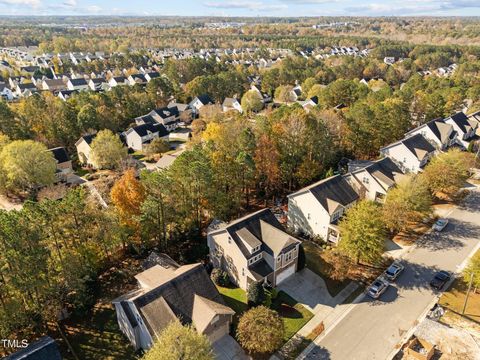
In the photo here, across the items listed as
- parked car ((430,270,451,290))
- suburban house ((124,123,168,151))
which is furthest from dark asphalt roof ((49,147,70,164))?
parked car ((430,270,451,290))

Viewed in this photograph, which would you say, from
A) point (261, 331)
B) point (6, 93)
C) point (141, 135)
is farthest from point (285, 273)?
point (6, 93)

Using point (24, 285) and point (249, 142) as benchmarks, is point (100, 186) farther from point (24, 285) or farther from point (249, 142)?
point (24, 285)

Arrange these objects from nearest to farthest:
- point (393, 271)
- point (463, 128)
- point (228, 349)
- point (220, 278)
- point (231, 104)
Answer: point (228, 349) < point (220, 278) < point (393, 271) < point (463, 128) < point (231, 104)

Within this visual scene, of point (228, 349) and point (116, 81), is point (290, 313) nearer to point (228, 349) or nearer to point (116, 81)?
point (228, 349)

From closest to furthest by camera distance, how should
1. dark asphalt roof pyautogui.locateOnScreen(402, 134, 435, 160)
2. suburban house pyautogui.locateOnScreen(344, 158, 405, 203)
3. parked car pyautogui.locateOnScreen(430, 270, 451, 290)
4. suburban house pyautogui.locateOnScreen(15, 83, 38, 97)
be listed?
parked car pyautogui.locateOnScreen(430, 270, 451, 290), suburban house pyautogui.locateOnScreen(344, 158, 405, 203), dark asphalt roof pyautogui.locateOnScreen(402, 134, 435, 160), suburban house pyautogui.locateOnScreen(15, 83, 38, 97)

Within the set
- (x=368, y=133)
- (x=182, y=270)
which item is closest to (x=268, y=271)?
(x=182, y=270)

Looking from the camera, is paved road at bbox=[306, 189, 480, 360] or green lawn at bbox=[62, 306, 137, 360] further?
paved road at bbox=[306, 189, 480, 360]

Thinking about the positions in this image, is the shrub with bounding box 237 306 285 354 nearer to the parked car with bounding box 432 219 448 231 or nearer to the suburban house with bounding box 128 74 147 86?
the parked car with bounding box 432 219 448 231

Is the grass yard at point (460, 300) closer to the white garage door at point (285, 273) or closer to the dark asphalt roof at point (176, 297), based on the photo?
the white garage door at point (285, 273)

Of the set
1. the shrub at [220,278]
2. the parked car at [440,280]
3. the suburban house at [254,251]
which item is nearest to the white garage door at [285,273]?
the suburban house at [254,251]
